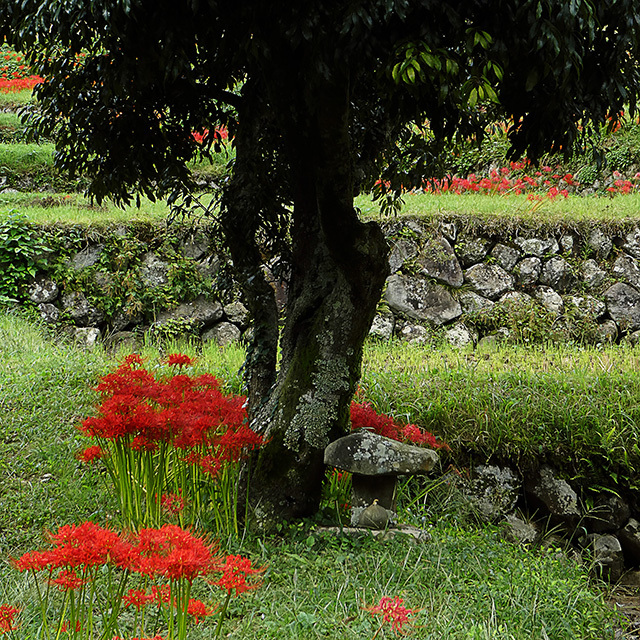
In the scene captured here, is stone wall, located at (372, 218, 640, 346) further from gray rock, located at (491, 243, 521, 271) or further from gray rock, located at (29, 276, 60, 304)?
gray rock, located at (29, 276, 60, 304)

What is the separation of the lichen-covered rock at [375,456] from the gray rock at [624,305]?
5904 mm

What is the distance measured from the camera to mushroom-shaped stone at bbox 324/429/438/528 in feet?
11.0

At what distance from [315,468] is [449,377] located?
202 centimetres

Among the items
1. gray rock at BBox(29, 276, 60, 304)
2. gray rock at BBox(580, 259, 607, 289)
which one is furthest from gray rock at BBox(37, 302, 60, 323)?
gray rock at BBox(580, 259, 607, 289)

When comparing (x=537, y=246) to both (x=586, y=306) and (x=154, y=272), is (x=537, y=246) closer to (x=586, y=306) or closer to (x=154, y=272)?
(x=586, y=306)

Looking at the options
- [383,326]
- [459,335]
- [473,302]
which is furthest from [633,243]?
[383,326]

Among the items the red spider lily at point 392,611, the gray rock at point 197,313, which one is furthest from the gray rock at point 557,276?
the red spider lily at point 392,611

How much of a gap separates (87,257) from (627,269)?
6869 millimetres

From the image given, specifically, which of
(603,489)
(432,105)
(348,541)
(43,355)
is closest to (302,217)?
(432,105)

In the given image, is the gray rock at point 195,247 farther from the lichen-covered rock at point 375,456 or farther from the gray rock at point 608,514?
the gray rock at point 608,514

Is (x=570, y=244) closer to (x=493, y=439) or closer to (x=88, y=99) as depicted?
(x=493, y=439)

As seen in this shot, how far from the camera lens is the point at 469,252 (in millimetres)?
8516

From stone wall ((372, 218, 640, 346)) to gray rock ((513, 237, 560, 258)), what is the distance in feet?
0.04

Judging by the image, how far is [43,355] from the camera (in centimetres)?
604
